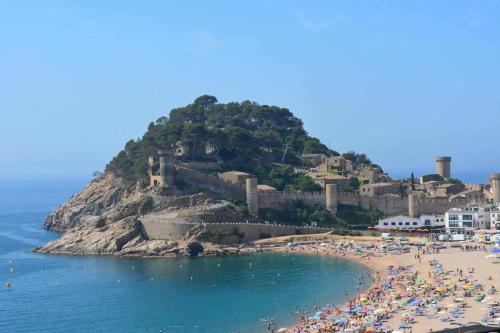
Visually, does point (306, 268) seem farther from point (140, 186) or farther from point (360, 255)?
point (140, 186)

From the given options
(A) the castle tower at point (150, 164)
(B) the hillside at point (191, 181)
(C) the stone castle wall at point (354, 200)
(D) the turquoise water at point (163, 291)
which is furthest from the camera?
(A) the castle tower at point (150, 164)

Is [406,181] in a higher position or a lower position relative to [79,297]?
higher

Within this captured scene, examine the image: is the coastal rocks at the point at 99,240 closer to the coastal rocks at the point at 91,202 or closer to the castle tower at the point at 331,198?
the coastal rocks at the point at 91,202

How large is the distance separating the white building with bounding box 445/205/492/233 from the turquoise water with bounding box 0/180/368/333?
34.2 feet

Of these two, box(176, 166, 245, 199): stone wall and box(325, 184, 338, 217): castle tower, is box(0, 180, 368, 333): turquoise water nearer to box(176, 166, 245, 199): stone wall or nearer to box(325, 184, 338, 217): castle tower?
box(325, 184, 338, 217): castle tower

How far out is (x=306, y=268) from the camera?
42406 millimetres

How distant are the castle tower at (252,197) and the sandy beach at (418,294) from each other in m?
7.64

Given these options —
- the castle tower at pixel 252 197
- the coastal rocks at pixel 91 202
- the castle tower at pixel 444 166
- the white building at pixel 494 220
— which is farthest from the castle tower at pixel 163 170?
the castle tower at pixel 444 166

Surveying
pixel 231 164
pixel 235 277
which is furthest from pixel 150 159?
pixel 235 277

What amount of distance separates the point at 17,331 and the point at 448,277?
20416mm

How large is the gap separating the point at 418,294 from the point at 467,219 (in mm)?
18058

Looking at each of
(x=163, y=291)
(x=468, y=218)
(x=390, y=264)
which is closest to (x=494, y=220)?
(x=468, y=218)

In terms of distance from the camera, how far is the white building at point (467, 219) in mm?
49375

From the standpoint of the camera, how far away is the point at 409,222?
51469 mm
